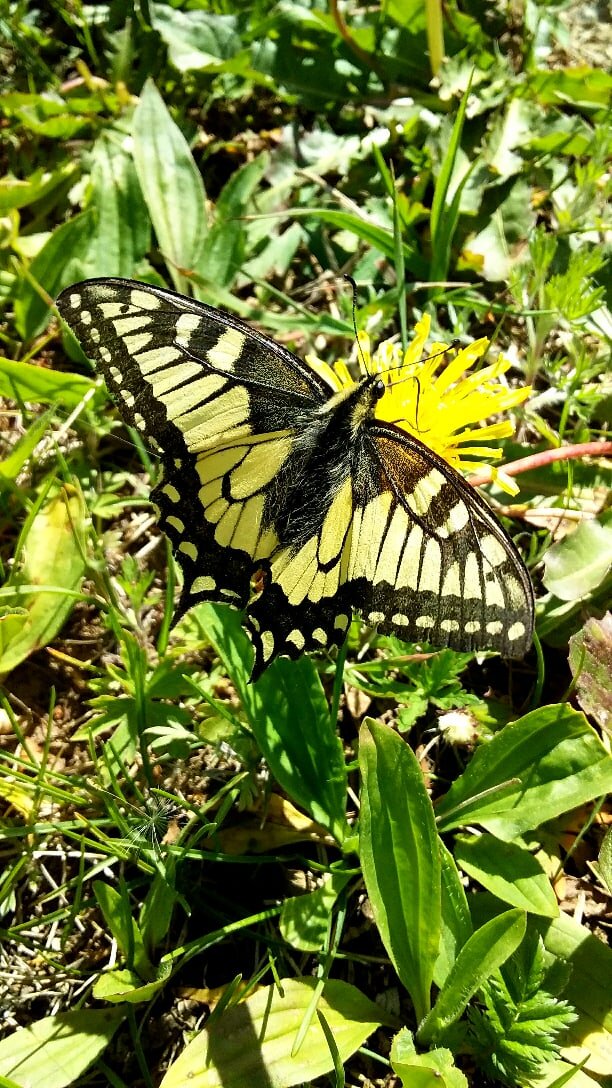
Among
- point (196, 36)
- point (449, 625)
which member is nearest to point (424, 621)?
point (449, 625)

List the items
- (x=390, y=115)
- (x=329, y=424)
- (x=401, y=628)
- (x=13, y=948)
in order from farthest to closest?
(x=390, y=115) < (x=13, y=948) < (x=329, y=424) < (x=401, y=628)

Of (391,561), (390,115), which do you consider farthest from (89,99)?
(391,561)

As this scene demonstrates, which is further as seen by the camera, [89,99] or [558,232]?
[89,99]

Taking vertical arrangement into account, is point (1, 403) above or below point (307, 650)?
above

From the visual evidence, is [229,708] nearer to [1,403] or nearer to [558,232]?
[1,403]

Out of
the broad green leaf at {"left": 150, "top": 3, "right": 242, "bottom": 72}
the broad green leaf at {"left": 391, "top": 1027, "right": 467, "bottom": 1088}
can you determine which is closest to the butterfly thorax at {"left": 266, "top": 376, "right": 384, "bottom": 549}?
the broad green leaf at {"left": 391, "top": 1027, "right": 467, "bottom": 1088}

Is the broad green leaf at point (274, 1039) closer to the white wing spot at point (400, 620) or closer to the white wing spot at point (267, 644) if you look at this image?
the white wing spot at point (267, 644)

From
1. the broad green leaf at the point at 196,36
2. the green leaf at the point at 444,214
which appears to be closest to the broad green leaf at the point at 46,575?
the green leaf at the point at 444,214
